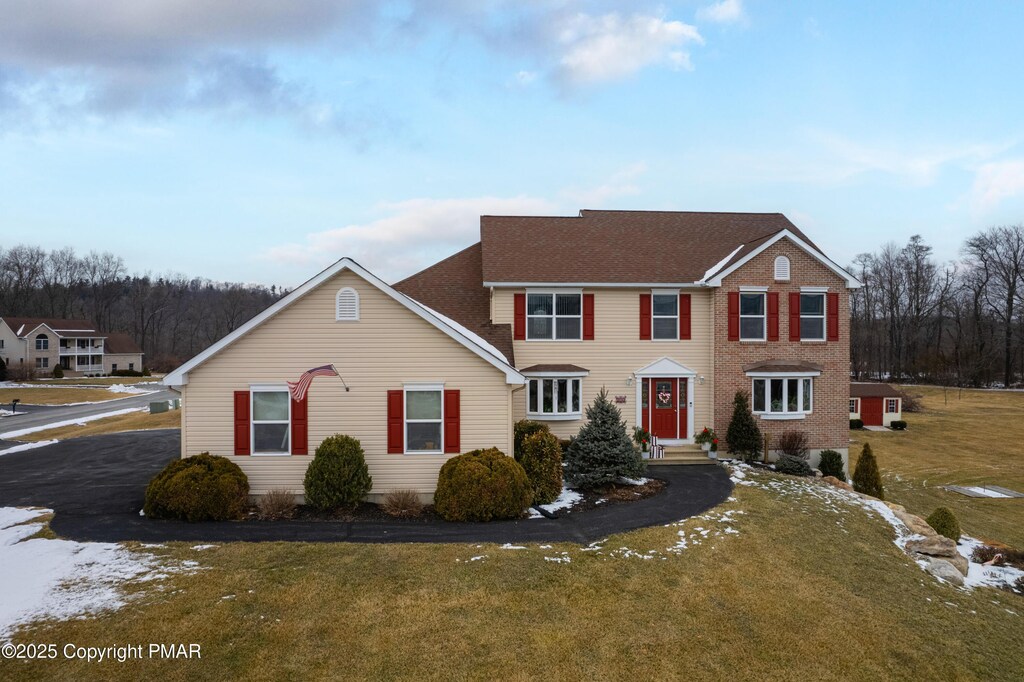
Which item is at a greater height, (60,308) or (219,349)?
(60,308)

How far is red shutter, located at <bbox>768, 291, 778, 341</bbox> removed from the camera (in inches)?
760

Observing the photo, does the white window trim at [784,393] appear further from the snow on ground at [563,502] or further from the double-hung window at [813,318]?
the snow on ground at [563,502]

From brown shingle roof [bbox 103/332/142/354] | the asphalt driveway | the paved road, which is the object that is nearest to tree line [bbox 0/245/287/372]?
brown shingle roof [bbox 103/332/142/354]

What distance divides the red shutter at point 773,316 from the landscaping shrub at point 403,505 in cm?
1377

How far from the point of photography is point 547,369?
1875 centimetres

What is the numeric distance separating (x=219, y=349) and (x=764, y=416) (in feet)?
56.6

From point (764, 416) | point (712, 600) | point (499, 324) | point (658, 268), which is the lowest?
point (712, 600)

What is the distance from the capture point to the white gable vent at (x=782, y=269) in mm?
19219

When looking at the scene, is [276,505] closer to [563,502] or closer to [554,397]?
[563,502]

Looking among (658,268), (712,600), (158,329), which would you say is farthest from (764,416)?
(158,329)

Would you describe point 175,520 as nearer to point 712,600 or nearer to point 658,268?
point 712,600

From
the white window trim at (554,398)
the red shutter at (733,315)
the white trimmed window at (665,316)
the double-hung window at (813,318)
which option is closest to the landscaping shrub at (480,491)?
the white window trim at (554,398)

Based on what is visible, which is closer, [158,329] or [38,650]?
[38,650]

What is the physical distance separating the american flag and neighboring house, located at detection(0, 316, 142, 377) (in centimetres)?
6302
